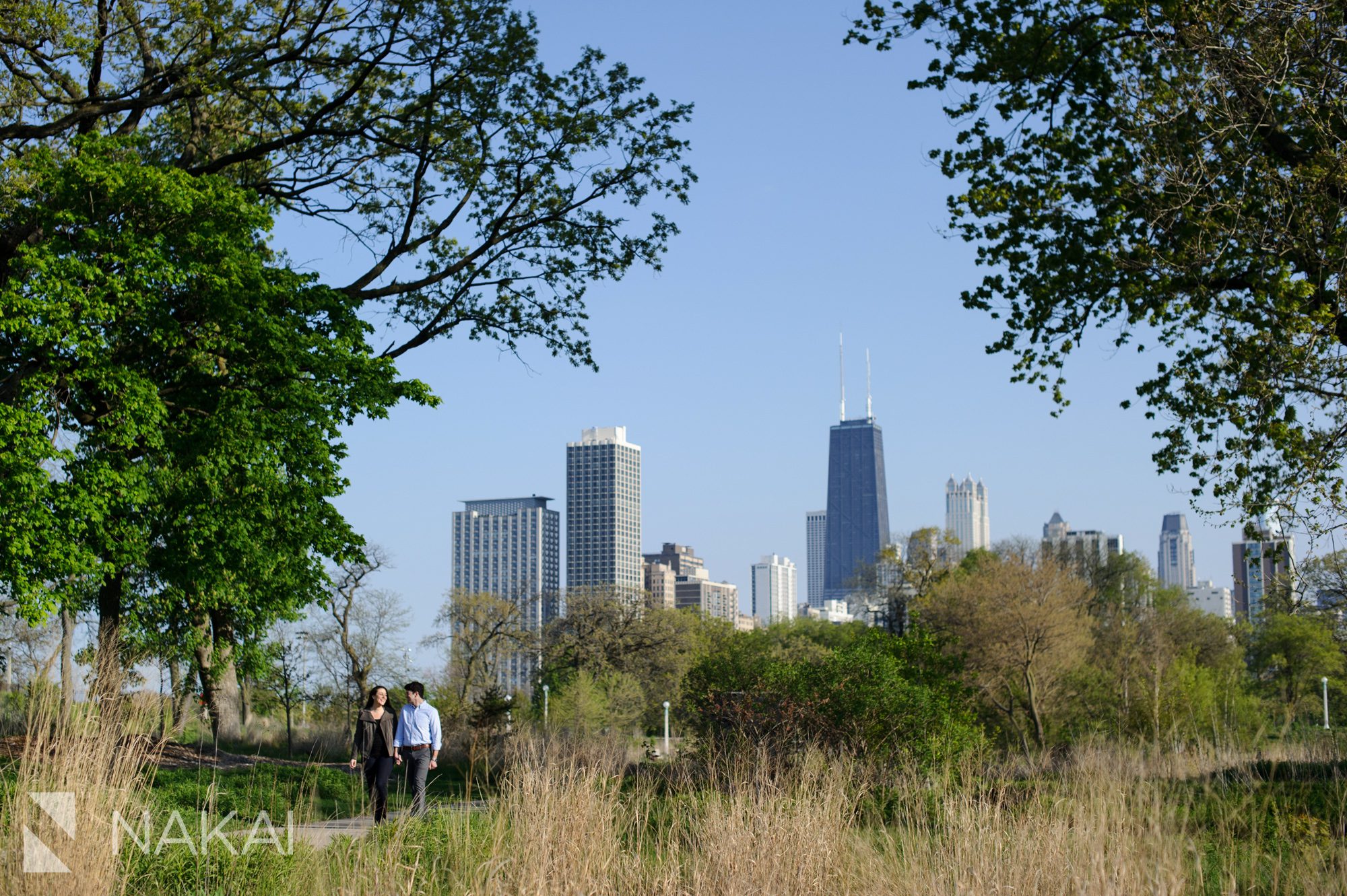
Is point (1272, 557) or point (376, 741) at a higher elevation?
point (1272, 557)

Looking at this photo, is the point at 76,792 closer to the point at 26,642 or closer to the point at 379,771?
the point at 379,771

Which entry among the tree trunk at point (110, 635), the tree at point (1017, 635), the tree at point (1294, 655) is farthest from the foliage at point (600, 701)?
the tree at point (1294, 655)

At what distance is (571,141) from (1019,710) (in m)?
27.1

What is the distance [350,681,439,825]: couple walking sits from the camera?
11.1 m

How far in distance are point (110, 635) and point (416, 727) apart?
6869 mm

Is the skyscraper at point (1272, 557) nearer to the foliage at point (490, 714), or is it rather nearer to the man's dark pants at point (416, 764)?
the man's dark pants at point (416, 764)

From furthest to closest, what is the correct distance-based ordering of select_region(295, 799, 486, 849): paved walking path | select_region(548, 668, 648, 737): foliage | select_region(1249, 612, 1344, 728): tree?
1. select_region(1249, 612, 1344, 728): tree
2. select_region(548, 668, 648, 737): foliage
3. select_region(295, 799, 486, 849): paved walking path

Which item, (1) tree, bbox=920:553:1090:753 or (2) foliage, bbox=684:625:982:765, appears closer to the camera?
(2) foliage, bbox=684:625:982:765

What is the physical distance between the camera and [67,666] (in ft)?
77.4

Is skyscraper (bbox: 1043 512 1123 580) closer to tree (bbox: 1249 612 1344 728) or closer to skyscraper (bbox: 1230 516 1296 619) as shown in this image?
tree (bbox: 1249 612 1344 728)

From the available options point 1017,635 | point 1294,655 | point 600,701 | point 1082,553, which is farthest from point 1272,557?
point 1082,553

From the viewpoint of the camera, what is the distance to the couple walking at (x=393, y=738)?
1109cm

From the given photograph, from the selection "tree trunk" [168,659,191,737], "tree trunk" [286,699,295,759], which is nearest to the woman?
"tree trunk" [168,659,191,737]

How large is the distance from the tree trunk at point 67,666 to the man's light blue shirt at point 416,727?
9.38 ft
